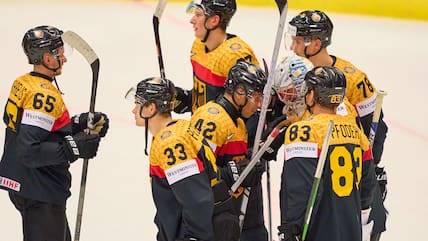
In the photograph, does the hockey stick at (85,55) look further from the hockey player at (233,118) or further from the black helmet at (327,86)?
the black helmet at (327,86)

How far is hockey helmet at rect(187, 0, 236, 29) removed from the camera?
19.5ft

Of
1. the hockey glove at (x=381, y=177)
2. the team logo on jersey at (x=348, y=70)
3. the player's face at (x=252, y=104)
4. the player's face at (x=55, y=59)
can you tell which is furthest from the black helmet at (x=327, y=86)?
the player's face at (x=55, y=59)

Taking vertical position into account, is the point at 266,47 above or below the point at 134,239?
above

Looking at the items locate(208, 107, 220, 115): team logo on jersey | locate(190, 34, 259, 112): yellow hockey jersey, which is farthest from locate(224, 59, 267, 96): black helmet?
locate(190, 34, 259, 112): yellow hockey jersey

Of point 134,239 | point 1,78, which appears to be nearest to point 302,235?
point 134,239

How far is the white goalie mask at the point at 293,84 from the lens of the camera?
17.6 feet

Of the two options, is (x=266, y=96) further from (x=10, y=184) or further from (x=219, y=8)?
(x=10, y=184)

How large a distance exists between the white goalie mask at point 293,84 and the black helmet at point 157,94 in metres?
0.66

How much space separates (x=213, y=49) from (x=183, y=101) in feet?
1.36

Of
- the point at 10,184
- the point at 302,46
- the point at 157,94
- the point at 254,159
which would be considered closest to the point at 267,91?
the point at 254,159

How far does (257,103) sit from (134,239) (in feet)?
6.33

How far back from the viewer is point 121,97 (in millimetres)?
9391

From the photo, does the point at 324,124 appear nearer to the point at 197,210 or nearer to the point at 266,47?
the point at 197,210

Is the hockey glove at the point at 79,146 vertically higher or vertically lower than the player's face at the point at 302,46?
lower
